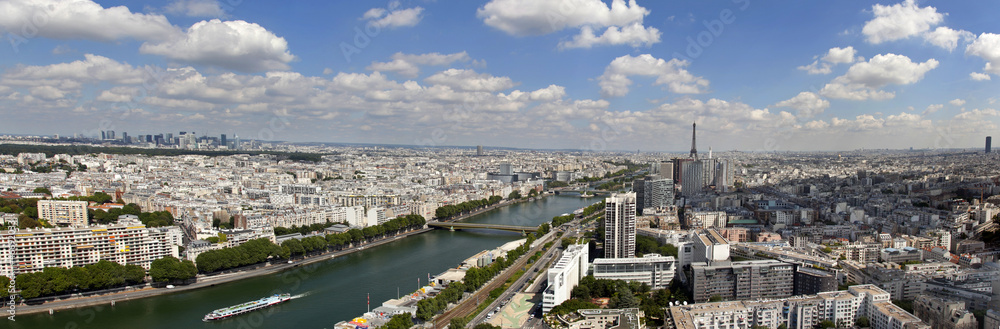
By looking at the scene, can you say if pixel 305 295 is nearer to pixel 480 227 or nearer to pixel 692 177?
pixel 480 227

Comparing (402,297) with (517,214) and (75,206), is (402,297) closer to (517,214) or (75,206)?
(75,206)

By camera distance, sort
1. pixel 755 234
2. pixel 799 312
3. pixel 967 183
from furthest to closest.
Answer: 1. pixel 967 183
2. pixel 755 234
3. pixel 799 312

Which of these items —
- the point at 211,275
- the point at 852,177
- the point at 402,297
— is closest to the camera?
the point at 402,297

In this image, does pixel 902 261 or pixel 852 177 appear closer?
pixel 902 261

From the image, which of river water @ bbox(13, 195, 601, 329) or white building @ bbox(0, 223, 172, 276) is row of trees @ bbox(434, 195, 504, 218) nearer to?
river water @ bbox(13, 195, 601, 329)

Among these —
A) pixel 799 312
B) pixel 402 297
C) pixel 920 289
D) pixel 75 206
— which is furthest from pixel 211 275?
pixel 920 289

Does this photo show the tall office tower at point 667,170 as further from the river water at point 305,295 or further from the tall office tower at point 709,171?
the river water at point 305,295

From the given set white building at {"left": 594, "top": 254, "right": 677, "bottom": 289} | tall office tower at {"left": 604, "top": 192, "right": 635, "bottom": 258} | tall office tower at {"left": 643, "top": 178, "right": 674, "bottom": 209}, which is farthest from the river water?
tall office tower at {"left": 643, "top": 178, "right": 674, "bottom": 209}

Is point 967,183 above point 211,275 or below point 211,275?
above
